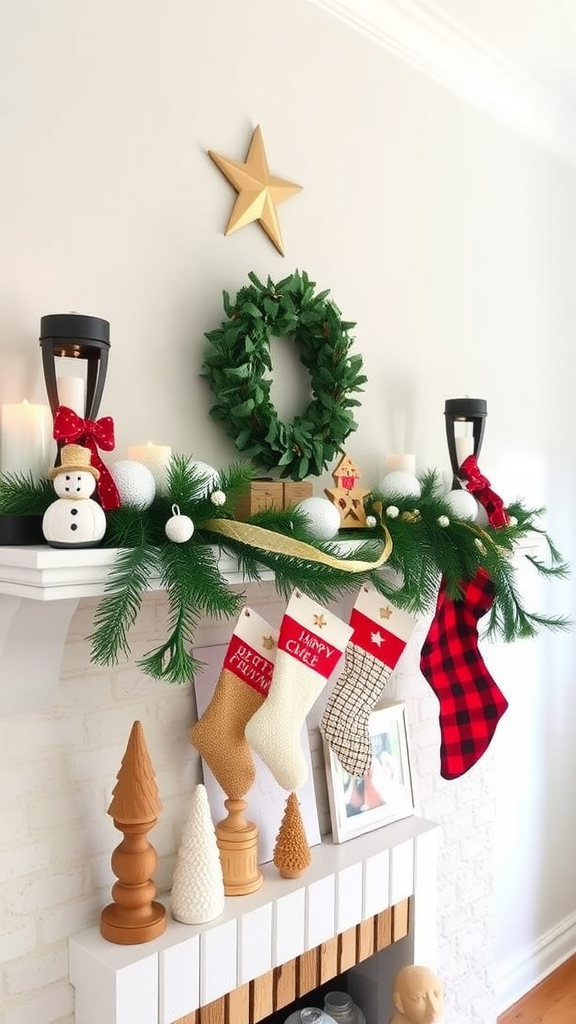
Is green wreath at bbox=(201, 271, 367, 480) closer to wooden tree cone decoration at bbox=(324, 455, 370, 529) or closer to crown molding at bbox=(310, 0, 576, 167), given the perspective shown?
wooden tree cone decoration at bbox=(324, 455, 370, 529)

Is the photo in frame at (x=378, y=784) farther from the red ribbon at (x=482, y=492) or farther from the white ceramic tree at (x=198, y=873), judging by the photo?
the red ribbon at (x=482, y=492)

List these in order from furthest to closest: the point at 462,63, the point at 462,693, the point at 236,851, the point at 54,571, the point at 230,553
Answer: the point at 462,63 < the point at 462,693 < the point at 236,851 < the point at 230,553 < the point at 54,571

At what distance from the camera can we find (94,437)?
1.11 metres

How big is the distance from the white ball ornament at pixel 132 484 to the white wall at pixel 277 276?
0.71 feet

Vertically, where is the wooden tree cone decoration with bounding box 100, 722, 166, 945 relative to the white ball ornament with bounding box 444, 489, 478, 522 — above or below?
below

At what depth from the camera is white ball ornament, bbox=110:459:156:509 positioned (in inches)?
44.9

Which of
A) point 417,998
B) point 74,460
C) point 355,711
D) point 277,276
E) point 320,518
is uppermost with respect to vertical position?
point 277,276

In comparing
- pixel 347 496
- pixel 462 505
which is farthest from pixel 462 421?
pixel 347 496

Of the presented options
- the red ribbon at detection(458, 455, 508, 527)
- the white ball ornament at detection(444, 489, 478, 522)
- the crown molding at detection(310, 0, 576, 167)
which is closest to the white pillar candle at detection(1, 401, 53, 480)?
the white ball ornament at detection(444, 489, 478, 522)

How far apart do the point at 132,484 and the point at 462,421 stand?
1.02 m

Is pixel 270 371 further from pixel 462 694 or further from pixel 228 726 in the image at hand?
pixel 462 694

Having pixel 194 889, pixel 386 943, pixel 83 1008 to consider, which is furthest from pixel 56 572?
pixel 386 943

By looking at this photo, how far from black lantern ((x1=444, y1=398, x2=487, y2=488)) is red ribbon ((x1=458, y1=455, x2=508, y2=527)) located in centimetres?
4

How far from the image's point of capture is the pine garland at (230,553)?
3.49ft
